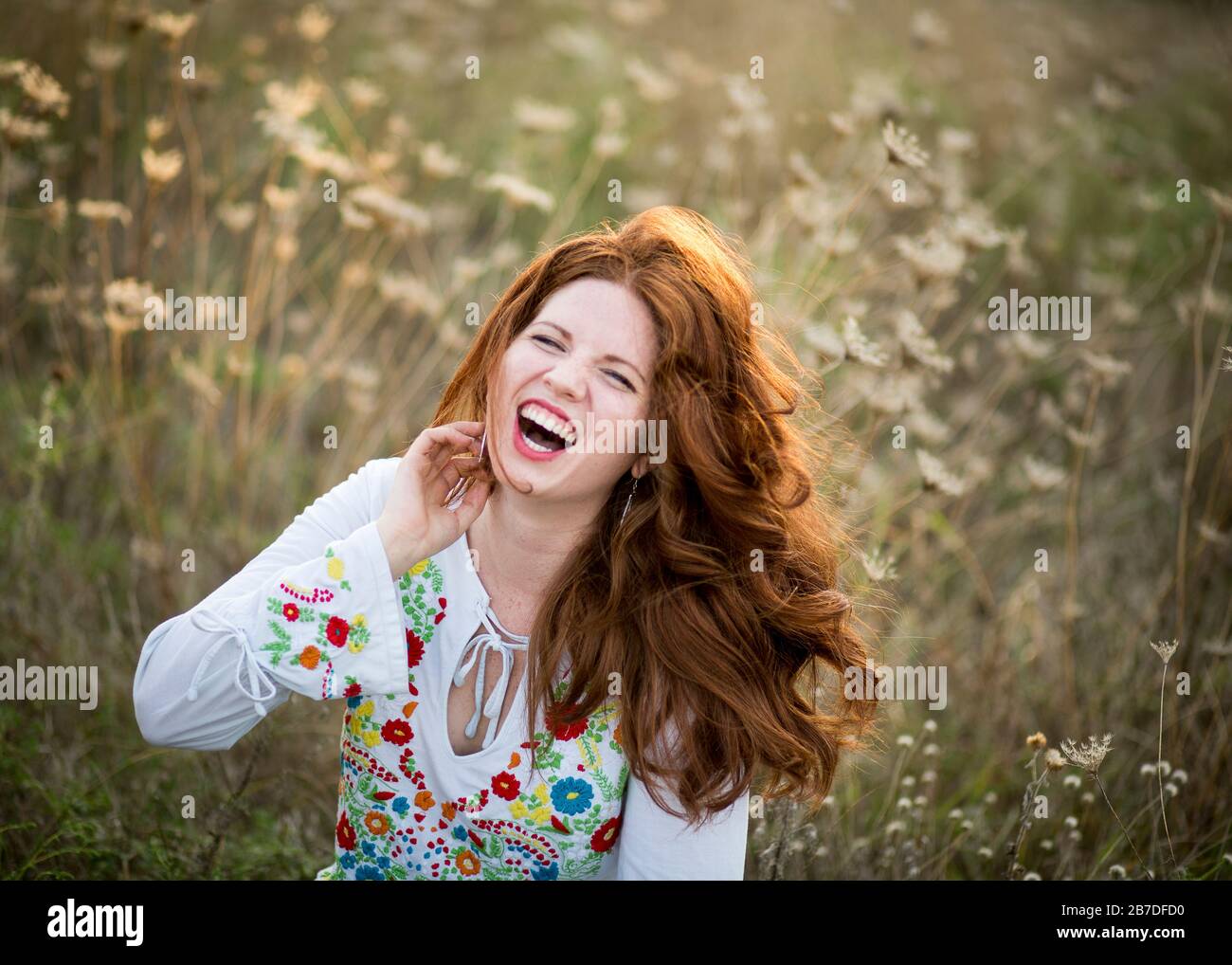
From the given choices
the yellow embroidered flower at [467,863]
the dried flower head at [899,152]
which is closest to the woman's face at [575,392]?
the yellow embroidered flower at [467,863]

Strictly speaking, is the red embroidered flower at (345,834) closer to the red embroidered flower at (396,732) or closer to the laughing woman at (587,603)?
the laughing woman at (587,603)

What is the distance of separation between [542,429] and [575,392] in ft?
0.40

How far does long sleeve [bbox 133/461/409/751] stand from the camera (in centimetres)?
163

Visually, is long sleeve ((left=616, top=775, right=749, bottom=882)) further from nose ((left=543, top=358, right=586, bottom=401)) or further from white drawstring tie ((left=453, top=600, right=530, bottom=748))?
nose ((left=543, top=358, right=586, bottom=401))

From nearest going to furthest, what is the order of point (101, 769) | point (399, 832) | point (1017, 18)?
point (399, 832) < point (101, 769) < point (1017, 18)

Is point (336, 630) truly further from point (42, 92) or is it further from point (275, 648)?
point (42, 92)

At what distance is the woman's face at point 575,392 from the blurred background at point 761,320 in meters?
0.48

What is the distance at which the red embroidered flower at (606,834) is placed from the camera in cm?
187

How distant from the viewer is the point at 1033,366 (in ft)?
13.4

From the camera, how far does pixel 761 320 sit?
2.22 m

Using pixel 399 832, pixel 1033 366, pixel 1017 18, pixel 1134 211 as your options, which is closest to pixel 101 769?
pixel 399 832

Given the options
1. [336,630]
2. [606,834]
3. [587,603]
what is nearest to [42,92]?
[336,630]

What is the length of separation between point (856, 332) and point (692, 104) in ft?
9.89
